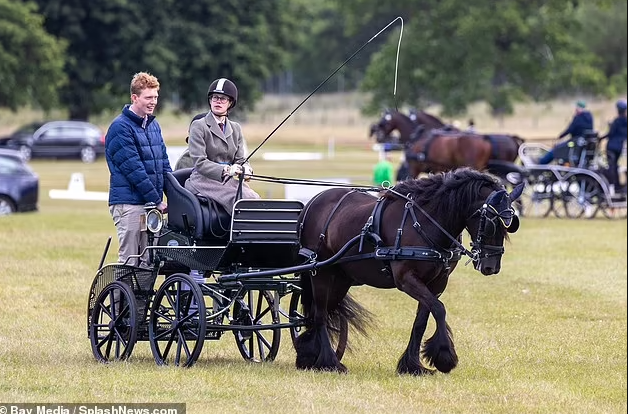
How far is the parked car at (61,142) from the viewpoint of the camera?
171 ft

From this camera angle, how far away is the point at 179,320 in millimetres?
9664

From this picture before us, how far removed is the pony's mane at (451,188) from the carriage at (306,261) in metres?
0.01

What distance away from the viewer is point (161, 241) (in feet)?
33.5

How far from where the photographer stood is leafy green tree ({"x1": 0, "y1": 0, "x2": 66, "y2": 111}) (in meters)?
54.0

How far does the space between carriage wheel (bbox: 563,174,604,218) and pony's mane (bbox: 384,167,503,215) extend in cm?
1670

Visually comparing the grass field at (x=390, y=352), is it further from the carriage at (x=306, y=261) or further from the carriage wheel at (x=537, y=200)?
the carriage wheel at (x=537, y=200)

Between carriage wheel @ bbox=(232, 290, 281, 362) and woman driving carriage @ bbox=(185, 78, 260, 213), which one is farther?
carriage wheel @ bbox=(232, 290, 281, 362)

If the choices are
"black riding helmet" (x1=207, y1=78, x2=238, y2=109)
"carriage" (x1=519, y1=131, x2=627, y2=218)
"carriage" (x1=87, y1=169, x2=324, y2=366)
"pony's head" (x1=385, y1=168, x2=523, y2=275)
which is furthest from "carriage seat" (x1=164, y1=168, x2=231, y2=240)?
"carriage" (x1=519, y1=131, x2=627, y2=218)

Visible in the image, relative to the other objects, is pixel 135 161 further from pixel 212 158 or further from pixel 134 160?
pixel 212 158

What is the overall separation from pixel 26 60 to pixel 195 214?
1871 inches

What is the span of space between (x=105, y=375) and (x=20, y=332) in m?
2.74

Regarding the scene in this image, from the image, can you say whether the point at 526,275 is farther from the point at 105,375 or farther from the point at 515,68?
the point at 515,68

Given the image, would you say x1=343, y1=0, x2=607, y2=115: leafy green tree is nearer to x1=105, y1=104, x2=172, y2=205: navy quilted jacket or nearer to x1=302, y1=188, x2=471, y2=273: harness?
x1=105, y1=104, x2=172, y2=205: navy quilted jacket

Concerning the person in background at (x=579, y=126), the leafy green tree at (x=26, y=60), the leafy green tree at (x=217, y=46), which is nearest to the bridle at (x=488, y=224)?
the person in background at (x=579, y=126)
